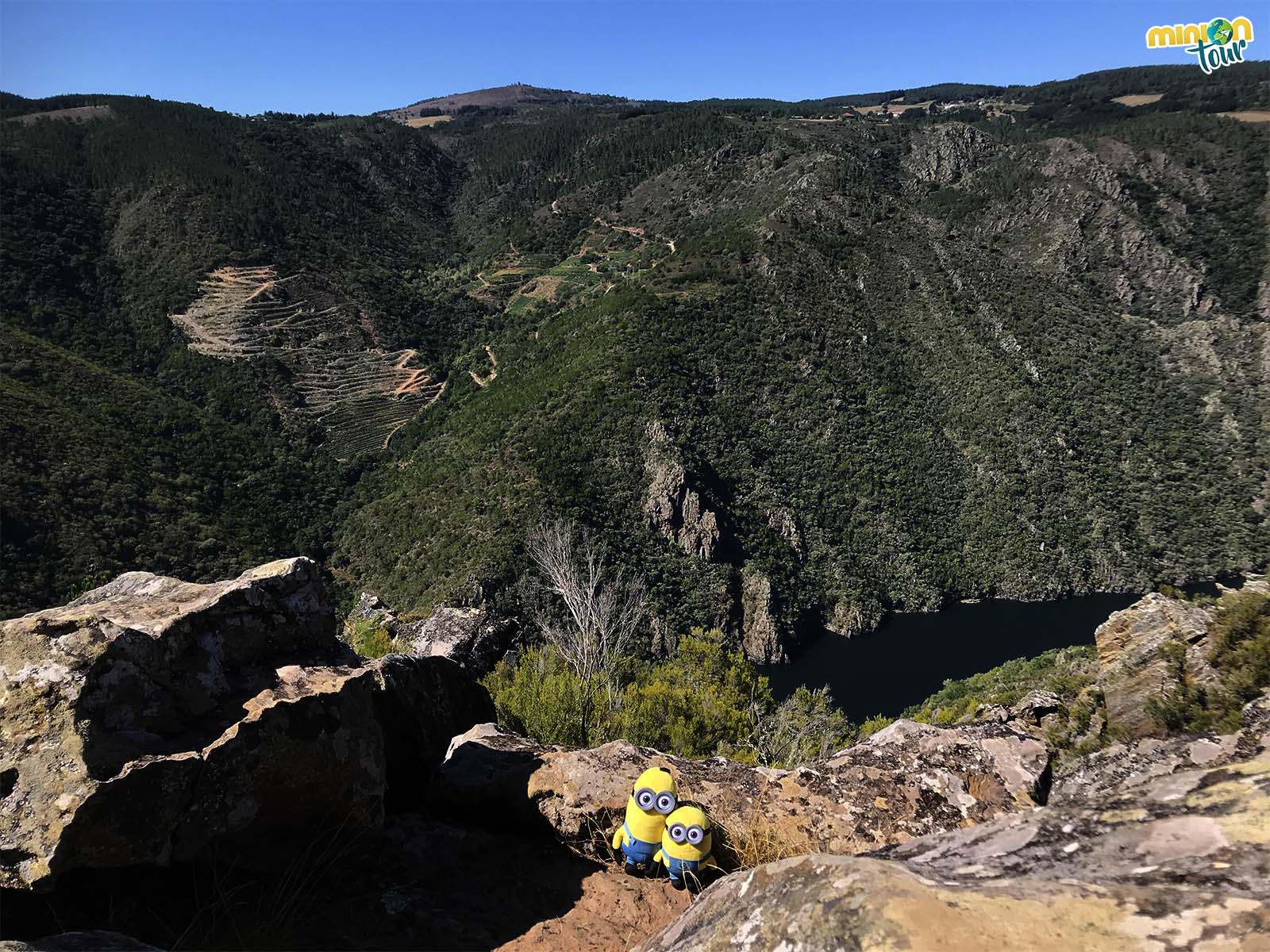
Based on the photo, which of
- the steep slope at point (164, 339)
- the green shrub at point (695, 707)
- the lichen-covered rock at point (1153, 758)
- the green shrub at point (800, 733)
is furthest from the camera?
the steep slope at point (164, 339)

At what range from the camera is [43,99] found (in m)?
121

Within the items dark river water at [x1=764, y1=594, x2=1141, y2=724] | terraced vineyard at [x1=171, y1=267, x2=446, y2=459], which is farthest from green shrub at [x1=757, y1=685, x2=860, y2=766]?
terraced vineyard at [x1=171, y1=267, x2=446, y2=459]

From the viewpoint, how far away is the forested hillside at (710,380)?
49531mm

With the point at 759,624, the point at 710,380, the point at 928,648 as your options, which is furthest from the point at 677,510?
the point at 928,648

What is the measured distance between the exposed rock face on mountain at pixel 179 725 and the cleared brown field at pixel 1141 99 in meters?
220

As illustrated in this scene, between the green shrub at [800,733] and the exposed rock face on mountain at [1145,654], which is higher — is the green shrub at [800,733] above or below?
below

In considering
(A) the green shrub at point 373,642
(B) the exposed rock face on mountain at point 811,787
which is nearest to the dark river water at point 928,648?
(A) the green shrub at point 373,642

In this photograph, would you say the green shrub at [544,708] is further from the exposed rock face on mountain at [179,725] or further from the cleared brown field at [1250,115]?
the cleared brown field at [1250,115]

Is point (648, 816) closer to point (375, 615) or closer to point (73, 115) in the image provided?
point (375, 615)

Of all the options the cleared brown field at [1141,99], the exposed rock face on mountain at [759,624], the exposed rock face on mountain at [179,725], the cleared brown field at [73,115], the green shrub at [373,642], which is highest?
the cleared brown field at [73,115]

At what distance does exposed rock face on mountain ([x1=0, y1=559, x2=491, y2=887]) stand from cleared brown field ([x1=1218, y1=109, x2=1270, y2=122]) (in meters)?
166

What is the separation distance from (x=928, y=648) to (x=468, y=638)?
54206 mm

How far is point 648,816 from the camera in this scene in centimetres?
555

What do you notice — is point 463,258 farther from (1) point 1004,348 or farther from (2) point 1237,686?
(2) point 1237,686
